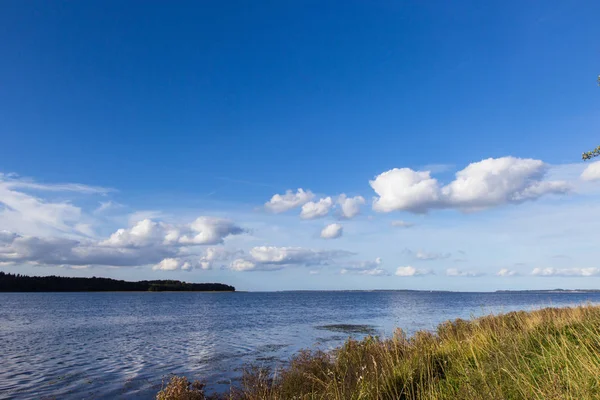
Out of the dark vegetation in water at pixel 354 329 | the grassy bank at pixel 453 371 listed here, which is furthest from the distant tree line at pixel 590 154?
the dark vegetation in water at pixel 354 329

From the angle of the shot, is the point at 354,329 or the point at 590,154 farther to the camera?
the point at 354,329

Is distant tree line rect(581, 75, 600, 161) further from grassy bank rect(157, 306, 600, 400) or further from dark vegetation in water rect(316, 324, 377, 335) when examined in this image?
dark vegetation in water rect(316, 324, 377, 335)

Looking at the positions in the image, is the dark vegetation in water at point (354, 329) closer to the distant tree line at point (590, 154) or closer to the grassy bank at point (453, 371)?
the grassy bank at point (453, 371)

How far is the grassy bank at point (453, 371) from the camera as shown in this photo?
6555 millimetres

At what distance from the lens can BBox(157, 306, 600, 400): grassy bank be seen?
656 cm

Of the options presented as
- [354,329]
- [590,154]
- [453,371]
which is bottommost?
[354,329]

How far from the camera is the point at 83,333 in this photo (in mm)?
37062

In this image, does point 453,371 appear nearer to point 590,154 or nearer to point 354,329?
point 590,154

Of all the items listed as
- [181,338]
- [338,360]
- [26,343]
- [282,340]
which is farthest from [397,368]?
[26,343]

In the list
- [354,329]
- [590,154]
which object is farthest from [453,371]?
[354,329]

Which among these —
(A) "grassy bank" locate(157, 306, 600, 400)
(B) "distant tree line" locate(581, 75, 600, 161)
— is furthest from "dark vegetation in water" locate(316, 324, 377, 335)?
(B) "distant tree line" locate(581, 75, 600, 161)

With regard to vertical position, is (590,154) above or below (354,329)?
above

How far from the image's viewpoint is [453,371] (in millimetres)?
9469

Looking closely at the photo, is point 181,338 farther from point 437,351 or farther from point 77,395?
point 437,351
